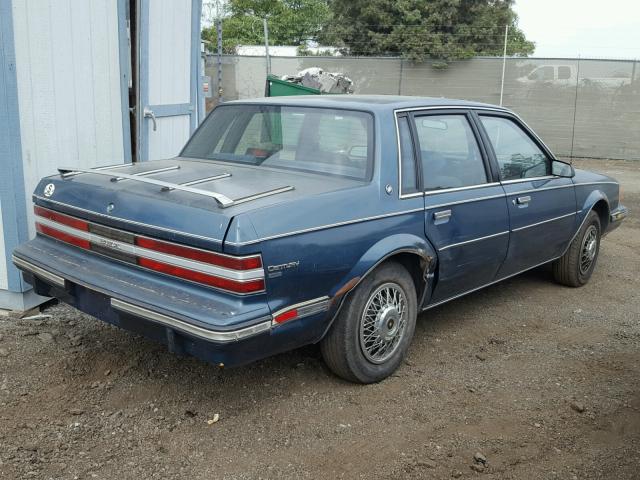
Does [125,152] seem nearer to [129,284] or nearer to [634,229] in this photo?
[129,284]

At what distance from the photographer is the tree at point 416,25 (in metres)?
23.6

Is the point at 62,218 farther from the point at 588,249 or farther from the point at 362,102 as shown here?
the point at 588,249

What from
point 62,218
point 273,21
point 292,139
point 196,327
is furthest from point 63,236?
point 273,21

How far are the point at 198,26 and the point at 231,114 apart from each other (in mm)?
2789

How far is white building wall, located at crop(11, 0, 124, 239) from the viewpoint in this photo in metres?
4.71

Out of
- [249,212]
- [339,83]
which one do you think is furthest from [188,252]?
[339,83]

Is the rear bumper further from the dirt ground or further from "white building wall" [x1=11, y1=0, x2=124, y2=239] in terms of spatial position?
"white building wall" [x1=11, y1=0, x2=124, y2=239]

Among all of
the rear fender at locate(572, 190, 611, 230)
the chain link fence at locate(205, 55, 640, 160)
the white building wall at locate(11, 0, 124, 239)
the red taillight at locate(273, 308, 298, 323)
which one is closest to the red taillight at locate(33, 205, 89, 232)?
the white building wall at locate(11, 0, 124, 239)

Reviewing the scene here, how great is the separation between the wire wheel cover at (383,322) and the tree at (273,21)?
30768mm

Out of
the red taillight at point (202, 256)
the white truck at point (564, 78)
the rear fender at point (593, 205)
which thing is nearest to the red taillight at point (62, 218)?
the red taillight at point (202, 256)

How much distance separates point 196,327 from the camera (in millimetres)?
3088

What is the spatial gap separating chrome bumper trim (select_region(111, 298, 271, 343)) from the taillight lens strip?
0.18 metres

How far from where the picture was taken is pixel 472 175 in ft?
15.1

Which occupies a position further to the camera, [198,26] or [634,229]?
[634,229]
